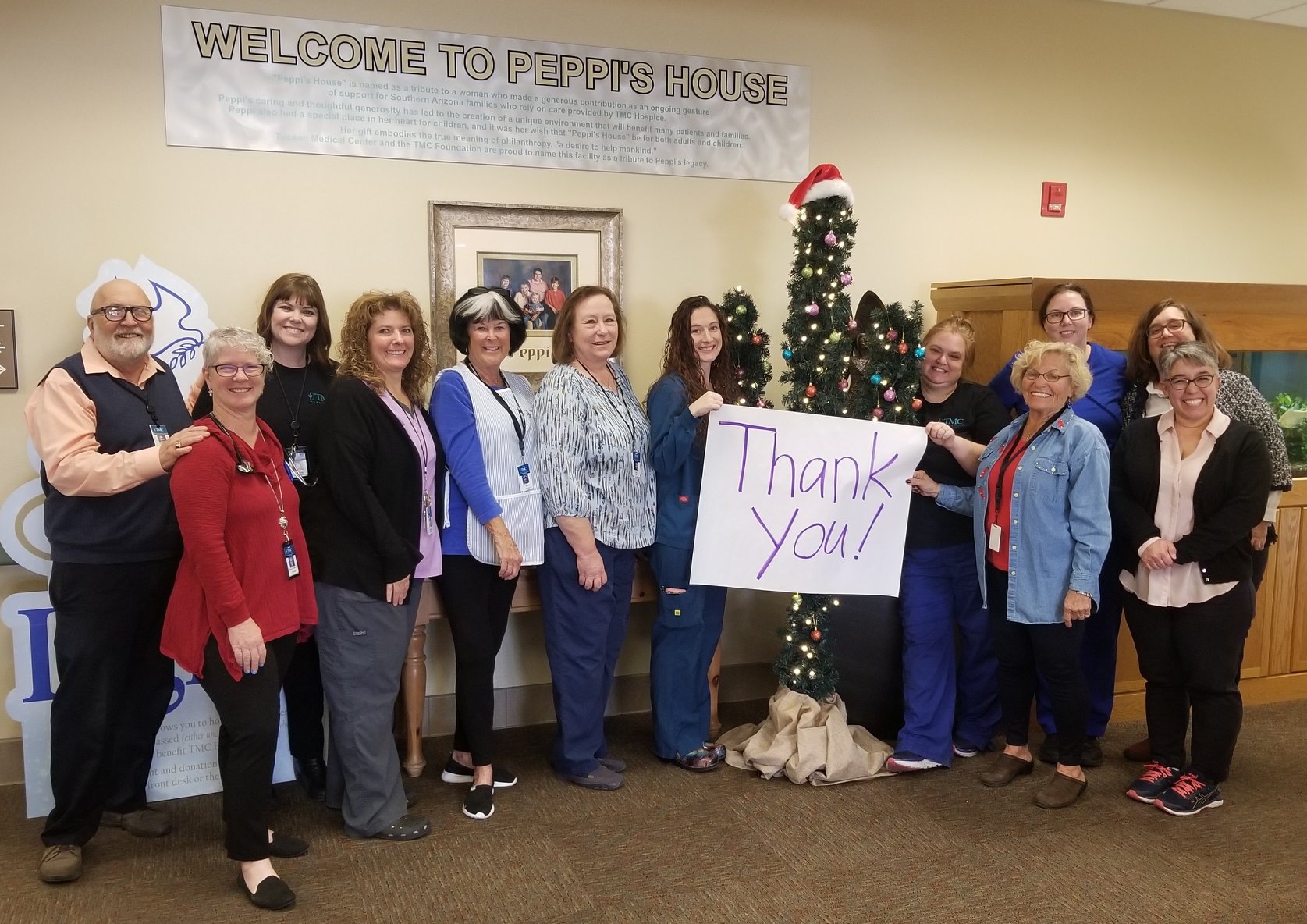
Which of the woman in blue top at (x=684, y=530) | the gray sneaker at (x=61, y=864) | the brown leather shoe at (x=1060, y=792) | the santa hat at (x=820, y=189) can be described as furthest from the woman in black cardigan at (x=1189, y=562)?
the gray sneaker at (x=61, y=864)

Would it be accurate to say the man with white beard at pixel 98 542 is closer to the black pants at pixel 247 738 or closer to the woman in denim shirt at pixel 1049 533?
the black pants at pixel 247 738

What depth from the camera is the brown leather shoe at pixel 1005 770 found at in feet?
11.3

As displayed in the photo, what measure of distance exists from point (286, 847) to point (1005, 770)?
230 centimetres

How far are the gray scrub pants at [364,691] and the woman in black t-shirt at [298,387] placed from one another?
21 cm

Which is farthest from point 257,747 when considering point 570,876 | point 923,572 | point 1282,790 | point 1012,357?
point 1282,790

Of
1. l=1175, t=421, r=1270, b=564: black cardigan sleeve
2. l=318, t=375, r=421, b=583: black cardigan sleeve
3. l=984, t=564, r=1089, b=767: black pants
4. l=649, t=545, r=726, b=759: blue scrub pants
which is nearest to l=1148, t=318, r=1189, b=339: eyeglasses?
l=1175, t=421, r=1270, b=564: black cardigan sleeve

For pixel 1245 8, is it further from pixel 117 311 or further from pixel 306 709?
pixel 306 709

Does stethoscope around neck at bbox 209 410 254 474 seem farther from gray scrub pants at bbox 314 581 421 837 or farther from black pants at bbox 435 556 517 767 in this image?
black pants at bbox 435 556 517 767

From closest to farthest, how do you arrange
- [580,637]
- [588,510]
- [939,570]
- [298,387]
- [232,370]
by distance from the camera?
[232,370], [298,387], [588,510], [580,637], [939,570]

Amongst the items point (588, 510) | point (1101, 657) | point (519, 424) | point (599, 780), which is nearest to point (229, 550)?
point (519, 424)

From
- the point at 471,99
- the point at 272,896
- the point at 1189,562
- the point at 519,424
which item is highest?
the point at 471,99

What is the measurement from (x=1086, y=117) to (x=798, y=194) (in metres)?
1.85

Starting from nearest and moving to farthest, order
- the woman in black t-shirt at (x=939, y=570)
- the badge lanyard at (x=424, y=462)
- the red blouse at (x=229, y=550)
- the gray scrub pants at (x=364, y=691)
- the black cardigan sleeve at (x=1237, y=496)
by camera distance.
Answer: the red blouse at (x=229, y=550) < the gray scrub pants at (x=364, y=691) < the badge lanyard at (x=424, y=462) < the black cardigan sleeve at (x=1237, y=496) < the woman in black t-shirt at (x=939, y=570)

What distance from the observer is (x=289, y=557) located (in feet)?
8.59
